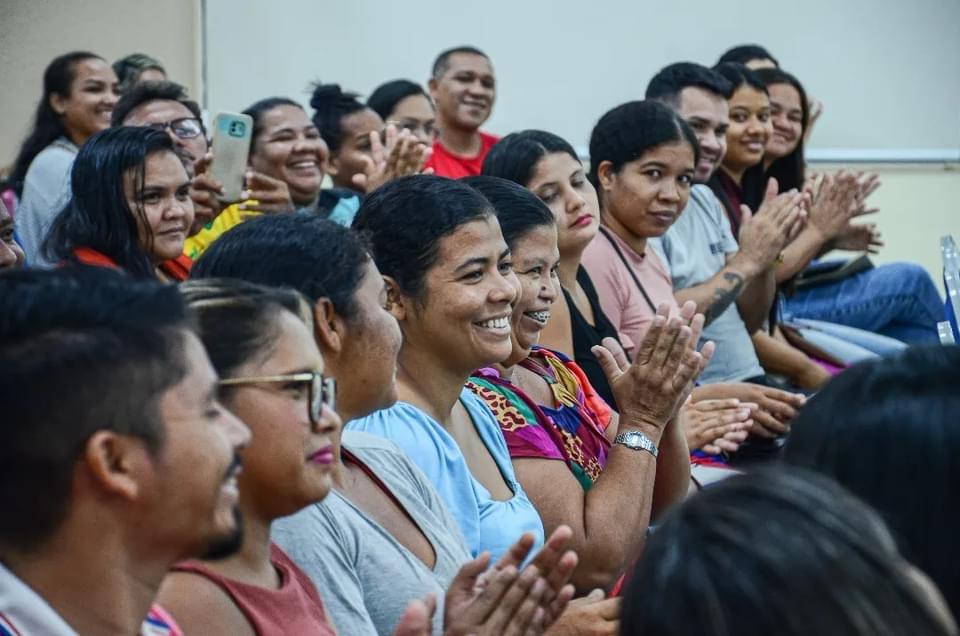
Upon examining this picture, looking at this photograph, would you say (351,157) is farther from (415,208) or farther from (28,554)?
(28,554)

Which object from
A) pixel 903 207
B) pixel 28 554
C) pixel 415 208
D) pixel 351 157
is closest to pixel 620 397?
pixel 415 208

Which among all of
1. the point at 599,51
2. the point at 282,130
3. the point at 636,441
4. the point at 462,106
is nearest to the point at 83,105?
the point at 282,130

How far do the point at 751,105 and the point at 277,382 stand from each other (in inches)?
127

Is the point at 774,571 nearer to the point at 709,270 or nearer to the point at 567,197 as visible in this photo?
the point at 567,197

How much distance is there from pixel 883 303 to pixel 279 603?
3373 mm

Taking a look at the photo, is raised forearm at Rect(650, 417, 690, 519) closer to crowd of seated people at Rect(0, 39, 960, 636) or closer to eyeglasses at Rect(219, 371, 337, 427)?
crowd of seated people at Rect(0, 39, 960, 636)

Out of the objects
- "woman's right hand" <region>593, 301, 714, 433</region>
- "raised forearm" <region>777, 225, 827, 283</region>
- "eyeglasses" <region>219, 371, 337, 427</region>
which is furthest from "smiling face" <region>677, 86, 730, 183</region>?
"eyeglasses" <region>219, 371, 337, 427</region>

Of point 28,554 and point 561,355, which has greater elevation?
point 28,554

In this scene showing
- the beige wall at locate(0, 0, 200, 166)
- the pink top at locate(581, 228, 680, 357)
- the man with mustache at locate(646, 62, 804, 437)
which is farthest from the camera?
the beige wall at locate(0, 0, 200, 166)

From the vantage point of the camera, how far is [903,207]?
21.1 ft

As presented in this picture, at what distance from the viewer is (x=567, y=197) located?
316 centimetres

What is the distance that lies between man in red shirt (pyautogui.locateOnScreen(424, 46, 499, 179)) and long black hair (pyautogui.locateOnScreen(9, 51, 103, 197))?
→ 1158 millimetres

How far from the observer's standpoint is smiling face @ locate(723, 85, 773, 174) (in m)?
4.53

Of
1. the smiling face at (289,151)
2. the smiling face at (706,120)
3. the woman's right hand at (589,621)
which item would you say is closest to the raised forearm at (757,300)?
the smiling face at (706,120)
